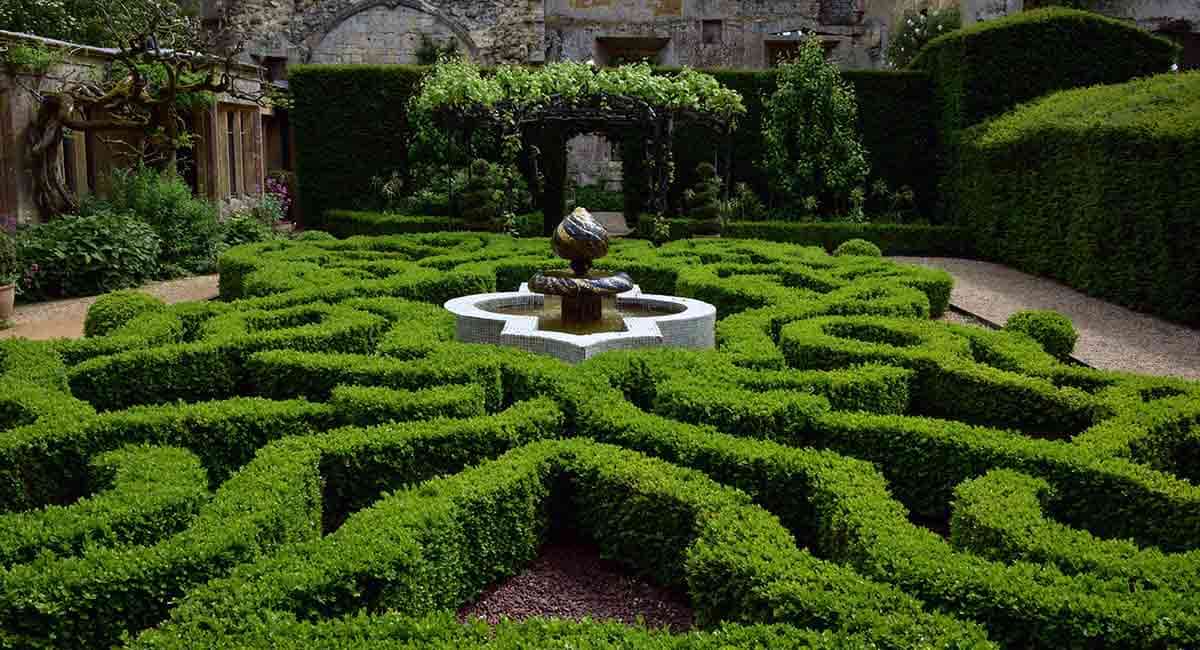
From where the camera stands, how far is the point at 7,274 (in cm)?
1104

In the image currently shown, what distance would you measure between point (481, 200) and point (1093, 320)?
27.3ft

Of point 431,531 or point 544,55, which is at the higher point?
point 544,55

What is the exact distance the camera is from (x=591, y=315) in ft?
24.6

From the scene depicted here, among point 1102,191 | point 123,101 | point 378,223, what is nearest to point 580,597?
point 1102,191

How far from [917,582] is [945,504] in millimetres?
1507

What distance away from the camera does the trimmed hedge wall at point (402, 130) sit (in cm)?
1820

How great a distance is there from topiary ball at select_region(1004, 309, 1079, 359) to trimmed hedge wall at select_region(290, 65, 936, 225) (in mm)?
10905

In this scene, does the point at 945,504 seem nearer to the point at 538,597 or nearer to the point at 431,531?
the point at 538,597

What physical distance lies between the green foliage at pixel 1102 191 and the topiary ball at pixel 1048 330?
3.16m

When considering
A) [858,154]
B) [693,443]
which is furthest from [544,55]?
[693,443]

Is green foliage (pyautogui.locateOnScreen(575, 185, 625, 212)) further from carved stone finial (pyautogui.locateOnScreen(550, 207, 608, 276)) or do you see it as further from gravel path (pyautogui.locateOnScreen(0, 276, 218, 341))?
carved stone finial (pyautogui.locateOnScreen(550, 207, 608, 276))

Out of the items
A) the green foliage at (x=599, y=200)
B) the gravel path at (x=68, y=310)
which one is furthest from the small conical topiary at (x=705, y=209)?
the green foliage at (x=599, y=200)

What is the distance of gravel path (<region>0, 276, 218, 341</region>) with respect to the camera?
9.69 metres

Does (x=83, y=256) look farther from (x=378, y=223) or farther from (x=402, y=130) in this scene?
(x=402, y=130)
